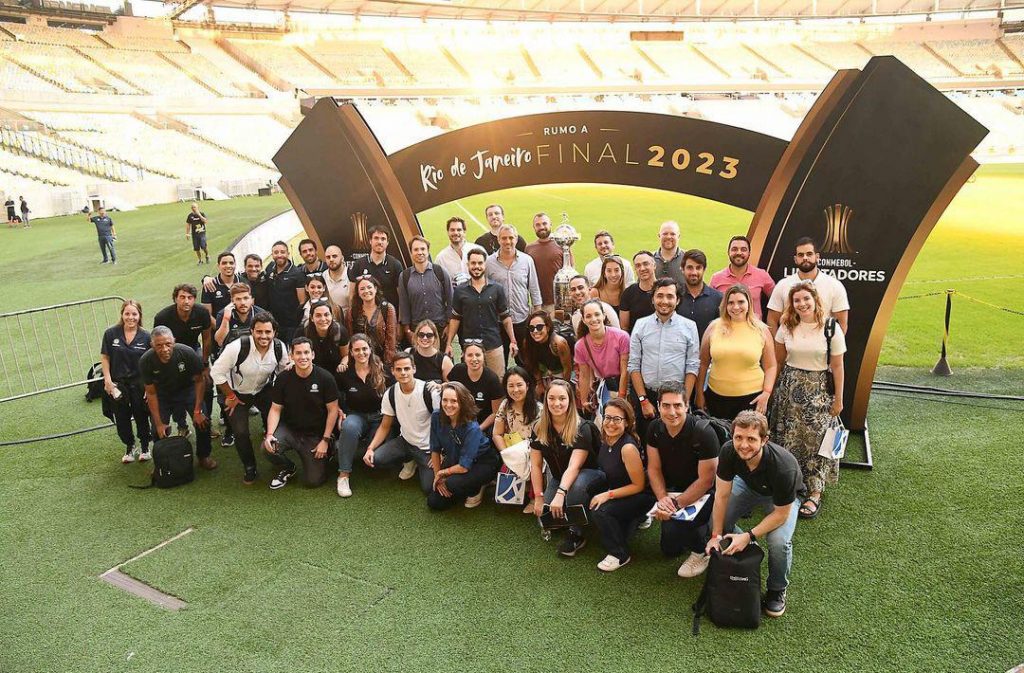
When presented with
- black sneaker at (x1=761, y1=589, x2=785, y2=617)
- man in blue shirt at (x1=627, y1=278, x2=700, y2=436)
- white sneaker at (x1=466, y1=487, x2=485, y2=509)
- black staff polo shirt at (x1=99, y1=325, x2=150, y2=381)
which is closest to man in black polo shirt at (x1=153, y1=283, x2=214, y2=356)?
black staff polo shirt at (x1=99, y1=325, x2=150, y2=381)

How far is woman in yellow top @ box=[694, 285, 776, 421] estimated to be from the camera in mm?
5250

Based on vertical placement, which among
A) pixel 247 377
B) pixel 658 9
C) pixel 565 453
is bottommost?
pixel 565 453

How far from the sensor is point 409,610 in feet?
14.8

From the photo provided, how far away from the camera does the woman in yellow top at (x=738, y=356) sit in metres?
5.25

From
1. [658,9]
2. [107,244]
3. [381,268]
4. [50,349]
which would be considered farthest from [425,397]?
[658,9]

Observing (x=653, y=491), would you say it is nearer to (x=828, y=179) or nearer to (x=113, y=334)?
(x=828, y=179)

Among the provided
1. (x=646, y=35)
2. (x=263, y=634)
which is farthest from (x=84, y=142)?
(x=646, y=35)

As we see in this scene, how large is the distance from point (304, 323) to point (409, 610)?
337cm

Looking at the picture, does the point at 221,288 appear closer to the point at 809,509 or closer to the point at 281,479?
the point at 281,479

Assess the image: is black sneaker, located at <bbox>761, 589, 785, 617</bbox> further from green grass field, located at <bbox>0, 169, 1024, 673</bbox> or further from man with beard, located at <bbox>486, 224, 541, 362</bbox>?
man with beard, located at <bbox>486, 224, 541, 362</bbox>

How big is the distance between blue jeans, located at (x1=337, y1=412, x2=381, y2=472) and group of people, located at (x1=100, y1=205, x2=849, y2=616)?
0.05 feet

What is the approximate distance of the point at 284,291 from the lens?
795cm

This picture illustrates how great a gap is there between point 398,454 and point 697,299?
2.83 metres

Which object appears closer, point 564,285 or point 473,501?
point 473,501
